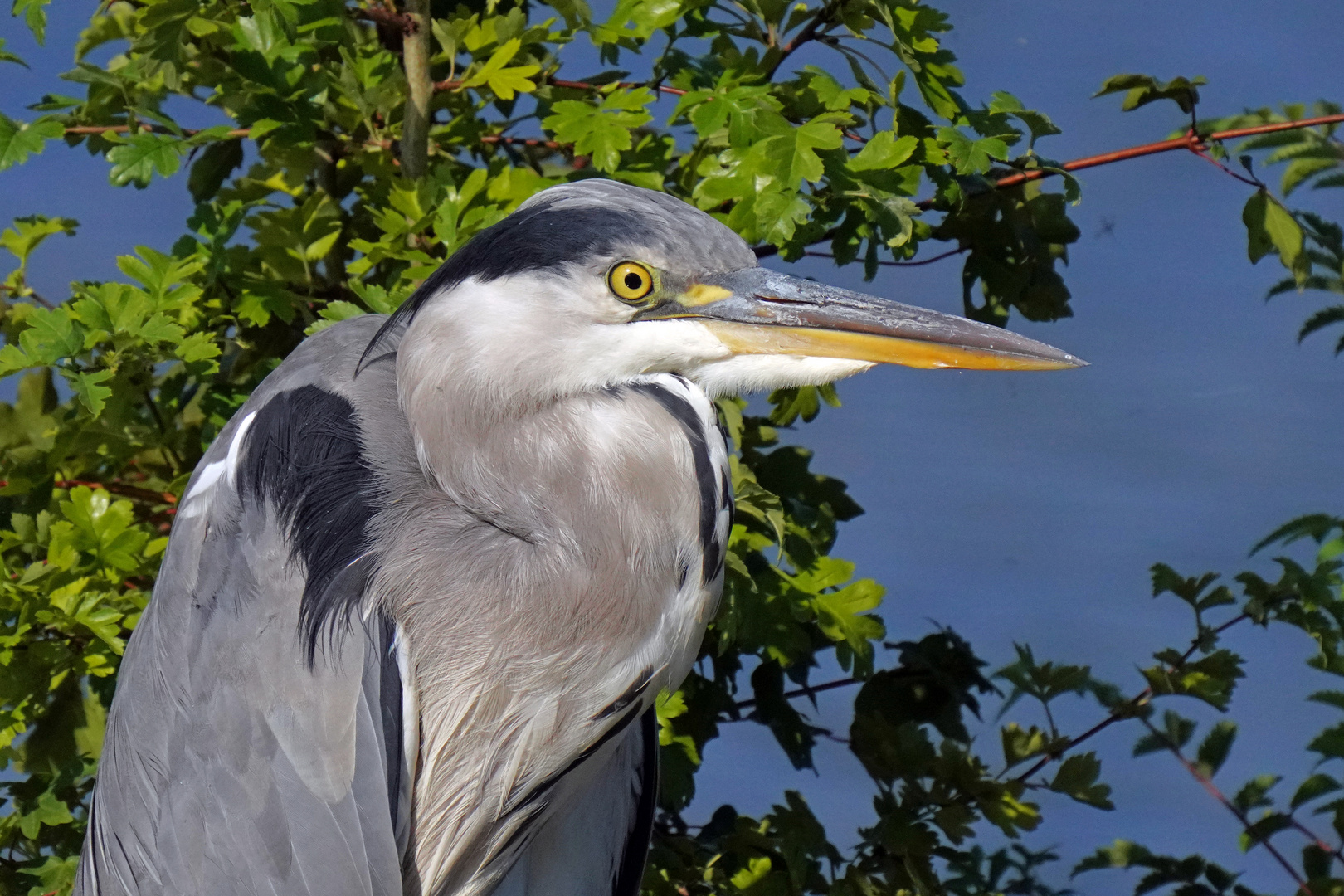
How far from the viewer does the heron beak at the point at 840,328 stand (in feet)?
3.50

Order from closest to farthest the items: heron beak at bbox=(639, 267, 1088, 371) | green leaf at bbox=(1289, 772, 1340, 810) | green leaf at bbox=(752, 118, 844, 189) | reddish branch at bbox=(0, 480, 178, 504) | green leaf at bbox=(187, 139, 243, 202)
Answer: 1. heron beak at bbox=(639, 267, 1088, 371)
2. green leaf at bbox=(752, 118, 844, 189)
3. reddish branch at bbox=(0, 480, 178, 504)
4. green leaf at bbox=(187, 139, 243, 202)
5. green leaf at bbox=(1289, 772, 1340, 810)

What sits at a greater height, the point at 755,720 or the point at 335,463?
the point at 335,463

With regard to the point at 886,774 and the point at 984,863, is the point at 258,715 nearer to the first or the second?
A: the point at 886,774

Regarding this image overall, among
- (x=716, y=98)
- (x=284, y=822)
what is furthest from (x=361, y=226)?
(x=284, y=822)

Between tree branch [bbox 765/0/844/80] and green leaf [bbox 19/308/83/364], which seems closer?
green leaf [bbox 19/308/83/364]

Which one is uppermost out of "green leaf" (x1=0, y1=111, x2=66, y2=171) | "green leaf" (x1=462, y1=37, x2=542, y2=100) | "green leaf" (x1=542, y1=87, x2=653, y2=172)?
"green leaf" (x1=462, y1=37, x2=542, y2=100)

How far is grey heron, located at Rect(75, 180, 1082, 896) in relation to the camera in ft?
3.55

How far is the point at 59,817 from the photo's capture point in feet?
4.78

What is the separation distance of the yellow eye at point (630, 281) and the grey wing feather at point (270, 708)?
11.1 inches

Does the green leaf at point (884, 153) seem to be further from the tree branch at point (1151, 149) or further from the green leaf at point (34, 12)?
the green leaf at point (34, 12)

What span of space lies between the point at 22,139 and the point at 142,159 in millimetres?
124

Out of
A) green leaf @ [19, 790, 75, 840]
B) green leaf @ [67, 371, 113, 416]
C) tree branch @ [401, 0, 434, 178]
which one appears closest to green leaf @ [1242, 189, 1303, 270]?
tree branch @ [401, 0, 434, 178]

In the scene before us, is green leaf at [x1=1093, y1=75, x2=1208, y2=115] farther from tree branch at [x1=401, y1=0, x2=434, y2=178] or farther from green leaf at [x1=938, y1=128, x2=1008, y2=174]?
tree branch at [x1=401, y1=0, x2=434, y2=178]

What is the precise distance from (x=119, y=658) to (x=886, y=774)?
921 mm
